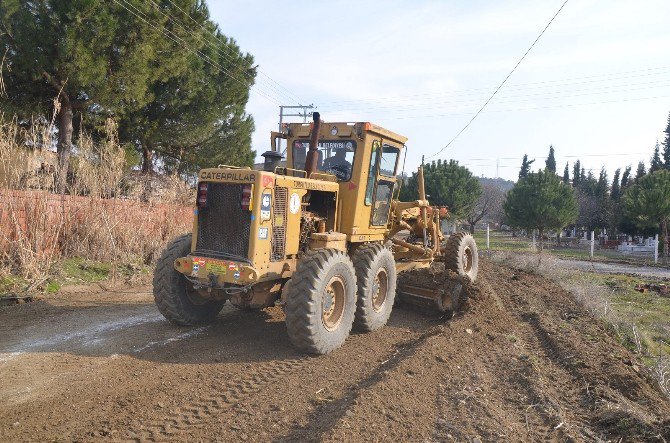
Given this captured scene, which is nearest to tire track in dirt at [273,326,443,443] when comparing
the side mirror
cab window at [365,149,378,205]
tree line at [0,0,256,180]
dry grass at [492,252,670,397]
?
cab window at [365,149,378,205]

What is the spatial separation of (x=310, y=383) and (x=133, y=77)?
38.4ft

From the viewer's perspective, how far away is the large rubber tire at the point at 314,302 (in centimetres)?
534

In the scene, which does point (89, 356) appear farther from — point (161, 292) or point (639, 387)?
A: point (639, 387)

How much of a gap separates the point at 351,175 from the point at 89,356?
157 inches

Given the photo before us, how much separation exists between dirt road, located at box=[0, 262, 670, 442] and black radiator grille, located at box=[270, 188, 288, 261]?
110cm

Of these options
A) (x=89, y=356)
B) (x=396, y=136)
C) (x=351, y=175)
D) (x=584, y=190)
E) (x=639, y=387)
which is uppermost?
(x=584, y=190)

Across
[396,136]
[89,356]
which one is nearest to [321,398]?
[89,356]

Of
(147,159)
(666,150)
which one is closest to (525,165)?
(666,150)

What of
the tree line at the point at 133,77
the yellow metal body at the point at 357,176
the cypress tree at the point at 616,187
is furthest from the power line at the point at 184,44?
the cypress tree at the point at 616,187

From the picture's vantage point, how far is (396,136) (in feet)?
25.9

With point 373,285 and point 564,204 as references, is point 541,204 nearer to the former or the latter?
point 564,204

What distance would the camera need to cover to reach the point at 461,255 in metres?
10.0

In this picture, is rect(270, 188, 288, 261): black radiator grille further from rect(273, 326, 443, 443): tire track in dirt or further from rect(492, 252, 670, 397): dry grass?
rect(492, 252, 670, 397): dry grass

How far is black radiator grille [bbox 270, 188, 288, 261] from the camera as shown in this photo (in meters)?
5.83
